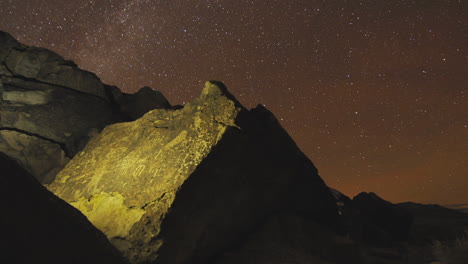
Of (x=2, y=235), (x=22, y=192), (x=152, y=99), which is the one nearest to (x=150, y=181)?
(x=22, y=192)

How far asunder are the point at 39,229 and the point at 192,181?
6.20ft

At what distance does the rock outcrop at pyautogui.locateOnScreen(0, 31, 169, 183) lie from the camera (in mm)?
7613

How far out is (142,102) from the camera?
954cm

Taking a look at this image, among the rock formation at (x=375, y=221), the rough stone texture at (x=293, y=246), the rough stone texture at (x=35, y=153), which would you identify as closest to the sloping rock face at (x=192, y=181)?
the rough stone texture at (x=293, y=246)

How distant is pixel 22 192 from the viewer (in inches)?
104

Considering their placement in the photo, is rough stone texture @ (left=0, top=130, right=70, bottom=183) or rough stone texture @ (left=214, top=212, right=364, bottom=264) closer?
rough stone texture @ (left=214, top=212, right=364, bottom=264)

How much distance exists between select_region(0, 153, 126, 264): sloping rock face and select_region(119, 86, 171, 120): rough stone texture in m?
6.36

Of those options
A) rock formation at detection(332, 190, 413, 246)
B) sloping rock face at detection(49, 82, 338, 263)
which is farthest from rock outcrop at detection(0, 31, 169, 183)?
rock formation at detection(332, 190, 413, 246)

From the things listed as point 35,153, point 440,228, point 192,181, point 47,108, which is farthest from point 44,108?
point 440,228

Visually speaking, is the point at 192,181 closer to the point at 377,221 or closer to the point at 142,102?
the point at 377,221

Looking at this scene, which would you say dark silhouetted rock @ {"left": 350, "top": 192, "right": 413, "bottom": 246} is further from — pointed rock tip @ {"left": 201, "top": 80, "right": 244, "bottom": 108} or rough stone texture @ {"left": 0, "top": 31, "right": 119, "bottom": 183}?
rough stone texture @ {"left": 0, "top": 31, "right": 119, "bottom": 183}

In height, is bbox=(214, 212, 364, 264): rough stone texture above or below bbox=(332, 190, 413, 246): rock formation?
below

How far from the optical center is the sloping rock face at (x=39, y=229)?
7.60 ft

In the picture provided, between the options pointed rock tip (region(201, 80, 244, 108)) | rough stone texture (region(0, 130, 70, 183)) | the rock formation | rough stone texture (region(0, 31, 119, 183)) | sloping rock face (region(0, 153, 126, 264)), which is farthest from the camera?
rough stone texture (region(0, 31, 119, 183))
